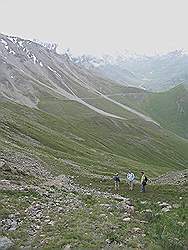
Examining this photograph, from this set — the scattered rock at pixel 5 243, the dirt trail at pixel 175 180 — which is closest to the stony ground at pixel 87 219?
the scattered rock at pixel 5 243

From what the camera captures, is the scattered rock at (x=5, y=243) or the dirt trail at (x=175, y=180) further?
the dirt trail at (x=175, y=180)

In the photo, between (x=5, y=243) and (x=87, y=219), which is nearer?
(x=5, y=243)

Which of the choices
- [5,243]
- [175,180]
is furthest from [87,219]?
[175,180]

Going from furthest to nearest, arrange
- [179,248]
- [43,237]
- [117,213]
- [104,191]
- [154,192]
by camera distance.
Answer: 1. [104,191]
2. [154,192]
3. [117,213]
4. [43,237]
5. [179,248]

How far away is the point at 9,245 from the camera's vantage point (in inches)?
952

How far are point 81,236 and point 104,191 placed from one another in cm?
2271

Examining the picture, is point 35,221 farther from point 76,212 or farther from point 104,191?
point 104,191

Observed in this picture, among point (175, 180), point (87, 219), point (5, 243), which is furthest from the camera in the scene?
point (175, 180)

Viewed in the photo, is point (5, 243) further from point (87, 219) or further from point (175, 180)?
point (175, 180)

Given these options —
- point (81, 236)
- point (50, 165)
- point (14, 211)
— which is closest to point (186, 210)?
point (81, 236)

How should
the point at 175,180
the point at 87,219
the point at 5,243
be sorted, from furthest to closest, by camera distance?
1. the point at 175,180
2. the point at 87,219
3. the point at 5,243

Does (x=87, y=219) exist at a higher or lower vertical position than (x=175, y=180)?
lower

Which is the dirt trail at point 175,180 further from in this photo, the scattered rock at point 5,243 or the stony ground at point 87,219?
the scattered rock at point 5,243

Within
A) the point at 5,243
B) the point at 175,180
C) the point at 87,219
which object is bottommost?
the point at 5,243
